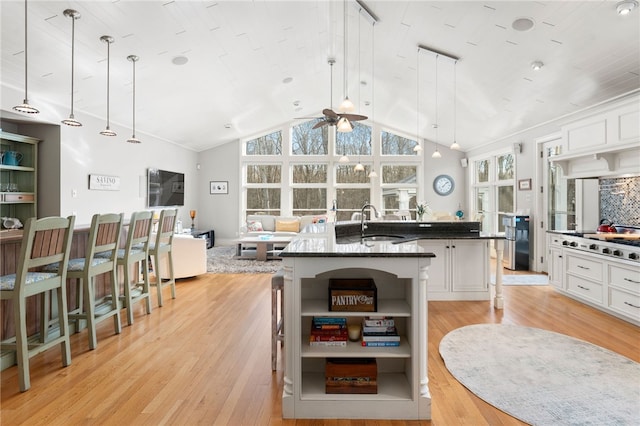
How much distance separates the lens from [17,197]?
4.80 metres

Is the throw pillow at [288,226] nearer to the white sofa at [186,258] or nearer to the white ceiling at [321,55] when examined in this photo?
the white ceiling at [321,55]

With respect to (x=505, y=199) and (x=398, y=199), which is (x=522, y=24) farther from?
(x=398, y=199)

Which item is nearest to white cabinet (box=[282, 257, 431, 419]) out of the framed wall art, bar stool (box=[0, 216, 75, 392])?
bar stool (box=[0, 216, 75, 392])

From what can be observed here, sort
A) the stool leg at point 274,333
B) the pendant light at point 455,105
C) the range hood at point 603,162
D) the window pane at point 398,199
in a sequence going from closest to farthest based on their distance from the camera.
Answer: the stool leg at point 274,333 → the range hood at point 603,162 → the pendant light at point 455,105 → the window pane at point 398,199

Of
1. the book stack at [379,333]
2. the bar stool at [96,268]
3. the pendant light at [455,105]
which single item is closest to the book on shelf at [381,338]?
the book stack at [379,333]

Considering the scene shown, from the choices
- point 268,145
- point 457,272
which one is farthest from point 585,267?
point 268,145

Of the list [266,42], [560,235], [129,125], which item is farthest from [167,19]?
[560,235]

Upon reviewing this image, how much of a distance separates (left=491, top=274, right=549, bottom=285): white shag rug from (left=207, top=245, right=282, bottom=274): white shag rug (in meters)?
3.60

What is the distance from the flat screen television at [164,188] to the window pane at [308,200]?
2917 millimetres

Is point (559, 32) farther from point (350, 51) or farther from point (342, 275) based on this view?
point (342, 275)

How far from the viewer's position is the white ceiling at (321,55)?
3529 millimetres

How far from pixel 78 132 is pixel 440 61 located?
212 inches

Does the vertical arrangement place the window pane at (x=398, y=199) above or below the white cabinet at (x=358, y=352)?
above

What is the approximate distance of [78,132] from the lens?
5.30 meters
